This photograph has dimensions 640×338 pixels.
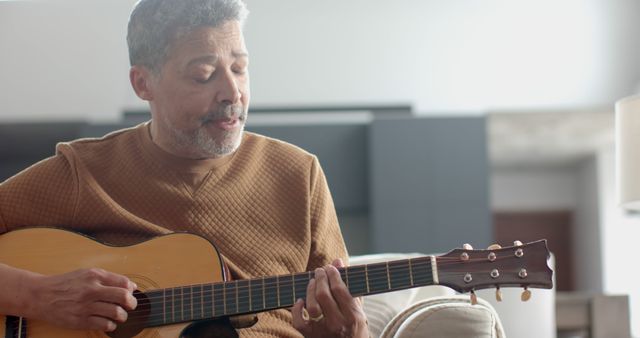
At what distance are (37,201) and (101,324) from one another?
1.08 ft

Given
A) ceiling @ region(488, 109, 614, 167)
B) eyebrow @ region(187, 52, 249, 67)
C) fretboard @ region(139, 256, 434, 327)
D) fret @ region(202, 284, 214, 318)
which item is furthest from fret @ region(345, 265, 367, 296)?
ceiling @ region(488, 109, 614, 167)

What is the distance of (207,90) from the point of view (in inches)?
72.1

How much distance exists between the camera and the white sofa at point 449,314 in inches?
70.2

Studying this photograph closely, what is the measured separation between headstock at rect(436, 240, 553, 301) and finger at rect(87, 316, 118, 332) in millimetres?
517

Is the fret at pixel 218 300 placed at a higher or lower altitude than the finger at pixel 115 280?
lower

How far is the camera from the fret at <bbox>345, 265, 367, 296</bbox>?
1.61m

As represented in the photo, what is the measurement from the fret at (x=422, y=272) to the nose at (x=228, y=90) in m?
0.45

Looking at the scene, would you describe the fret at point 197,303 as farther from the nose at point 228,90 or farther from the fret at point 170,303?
the nose at point 228,90

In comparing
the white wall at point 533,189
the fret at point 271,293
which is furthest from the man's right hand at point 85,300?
the white wall at point 533,189

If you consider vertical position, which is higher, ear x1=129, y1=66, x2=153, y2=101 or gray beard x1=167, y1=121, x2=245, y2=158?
ear x1=129, y1=66, x2=153, y2=101

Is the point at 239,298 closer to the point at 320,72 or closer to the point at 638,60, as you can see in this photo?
the point at 320,72

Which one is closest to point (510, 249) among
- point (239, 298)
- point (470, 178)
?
point (239, 298)

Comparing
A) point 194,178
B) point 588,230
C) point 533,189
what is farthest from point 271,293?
point 533,189

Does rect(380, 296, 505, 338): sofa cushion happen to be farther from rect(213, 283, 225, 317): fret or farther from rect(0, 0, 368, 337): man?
rect(213, 283, 225, 317): fret
